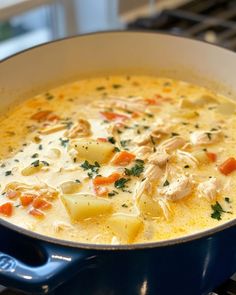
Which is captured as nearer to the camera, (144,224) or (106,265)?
(106,265)

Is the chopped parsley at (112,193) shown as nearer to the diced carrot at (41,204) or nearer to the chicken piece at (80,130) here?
the diced carrot at (41,204)

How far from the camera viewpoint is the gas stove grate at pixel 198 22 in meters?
1.88

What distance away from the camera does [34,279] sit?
773mm

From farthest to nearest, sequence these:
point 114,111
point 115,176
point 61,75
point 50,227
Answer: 1. point 61,75
2. point 114,111
3. point 115,176
4. point 50,227

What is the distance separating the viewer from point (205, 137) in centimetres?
134

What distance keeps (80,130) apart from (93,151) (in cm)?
13

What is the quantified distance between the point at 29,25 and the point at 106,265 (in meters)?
1.59

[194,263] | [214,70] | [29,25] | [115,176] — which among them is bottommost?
[194,263]

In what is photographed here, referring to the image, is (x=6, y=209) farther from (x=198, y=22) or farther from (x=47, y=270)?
(x=198, y=22)

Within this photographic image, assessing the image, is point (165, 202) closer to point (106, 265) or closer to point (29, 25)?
point (106, 265)

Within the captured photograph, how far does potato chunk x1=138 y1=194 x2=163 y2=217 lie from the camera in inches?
42.9

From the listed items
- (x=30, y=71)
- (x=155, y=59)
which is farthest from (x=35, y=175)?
(x=155, y=59)

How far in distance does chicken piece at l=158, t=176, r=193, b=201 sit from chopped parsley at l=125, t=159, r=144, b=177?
0.08 meters

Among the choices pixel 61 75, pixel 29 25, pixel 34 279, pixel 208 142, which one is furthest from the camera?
pixel 29 25
